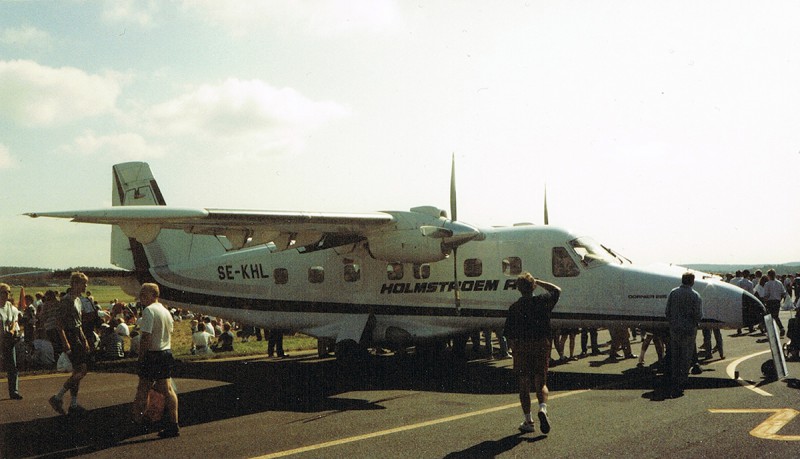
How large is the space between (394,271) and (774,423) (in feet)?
27.5

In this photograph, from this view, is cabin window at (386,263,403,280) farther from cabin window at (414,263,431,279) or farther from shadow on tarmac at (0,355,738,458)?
shadow on tarmac at (0,355,738,458)

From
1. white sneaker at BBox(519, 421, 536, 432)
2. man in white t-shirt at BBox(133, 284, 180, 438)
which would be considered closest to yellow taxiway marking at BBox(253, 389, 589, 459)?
white sneaker at BBox(519, 421, 536, 432)

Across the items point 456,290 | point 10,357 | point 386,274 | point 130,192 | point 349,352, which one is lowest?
point 349,352

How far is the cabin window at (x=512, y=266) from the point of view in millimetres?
13258

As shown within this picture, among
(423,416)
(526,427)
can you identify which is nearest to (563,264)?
(423,416)

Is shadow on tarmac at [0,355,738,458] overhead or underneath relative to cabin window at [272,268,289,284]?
underneath

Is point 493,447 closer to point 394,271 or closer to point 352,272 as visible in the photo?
point 394,271

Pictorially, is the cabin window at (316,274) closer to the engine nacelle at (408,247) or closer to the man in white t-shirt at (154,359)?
the engine nacelle at (408,247)

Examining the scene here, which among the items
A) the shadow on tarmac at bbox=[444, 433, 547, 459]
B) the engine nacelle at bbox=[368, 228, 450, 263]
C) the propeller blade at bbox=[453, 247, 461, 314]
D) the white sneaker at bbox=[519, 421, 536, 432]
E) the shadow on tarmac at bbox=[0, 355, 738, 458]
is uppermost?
the engine nacelle at bbox=[368, 228, 450, 263]

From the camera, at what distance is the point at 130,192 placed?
17438mm

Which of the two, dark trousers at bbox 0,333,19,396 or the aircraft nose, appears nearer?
dark trousers at bbox 0,333,19,396

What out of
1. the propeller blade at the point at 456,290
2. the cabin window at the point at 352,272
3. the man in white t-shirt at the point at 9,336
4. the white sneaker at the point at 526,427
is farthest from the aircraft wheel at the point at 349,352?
the white sneaker at the point at 526,427

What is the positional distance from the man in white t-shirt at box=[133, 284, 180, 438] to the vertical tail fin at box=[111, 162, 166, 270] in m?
10.3

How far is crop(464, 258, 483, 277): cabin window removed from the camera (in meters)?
13.7
